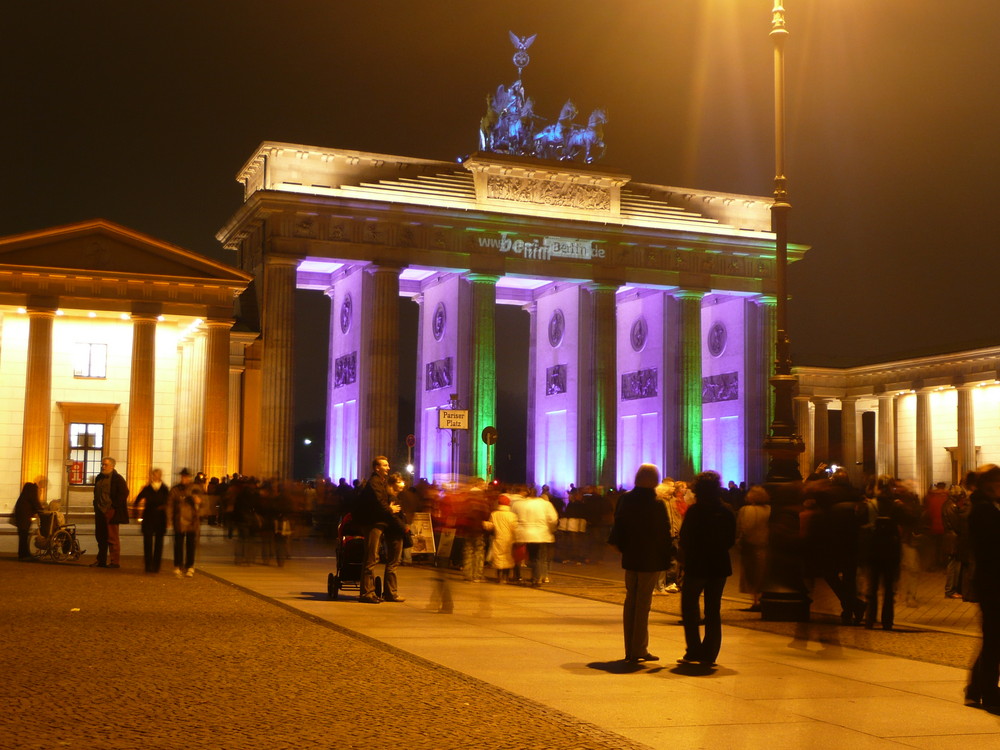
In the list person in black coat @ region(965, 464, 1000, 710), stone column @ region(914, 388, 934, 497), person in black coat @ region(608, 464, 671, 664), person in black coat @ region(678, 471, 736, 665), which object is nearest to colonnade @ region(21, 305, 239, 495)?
person in black coat @ region(608, 464, 671, 664)

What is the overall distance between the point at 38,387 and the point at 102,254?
5.14m

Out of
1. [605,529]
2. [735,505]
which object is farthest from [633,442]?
[605,529]

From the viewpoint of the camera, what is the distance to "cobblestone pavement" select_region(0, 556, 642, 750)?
28.6 ft

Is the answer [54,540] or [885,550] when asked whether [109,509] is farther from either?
[885,550]

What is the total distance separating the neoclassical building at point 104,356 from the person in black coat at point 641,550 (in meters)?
34.2

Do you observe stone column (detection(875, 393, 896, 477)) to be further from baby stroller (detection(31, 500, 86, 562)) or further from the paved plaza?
the paved plaza

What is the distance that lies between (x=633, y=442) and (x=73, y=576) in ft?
156

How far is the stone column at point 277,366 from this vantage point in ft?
177

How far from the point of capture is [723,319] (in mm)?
68438

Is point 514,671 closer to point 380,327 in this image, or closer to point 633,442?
point 380,327

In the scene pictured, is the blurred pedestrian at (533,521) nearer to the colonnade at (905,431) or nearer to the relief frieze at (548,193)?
the relief frieze at (548,193)

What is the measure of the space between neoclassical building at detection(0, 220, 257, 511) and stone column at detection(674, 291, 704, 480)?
24.5 metres

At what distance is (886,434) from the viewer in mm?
72688

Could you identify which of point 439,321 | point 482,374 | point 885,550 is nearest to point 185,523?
point 885,550
